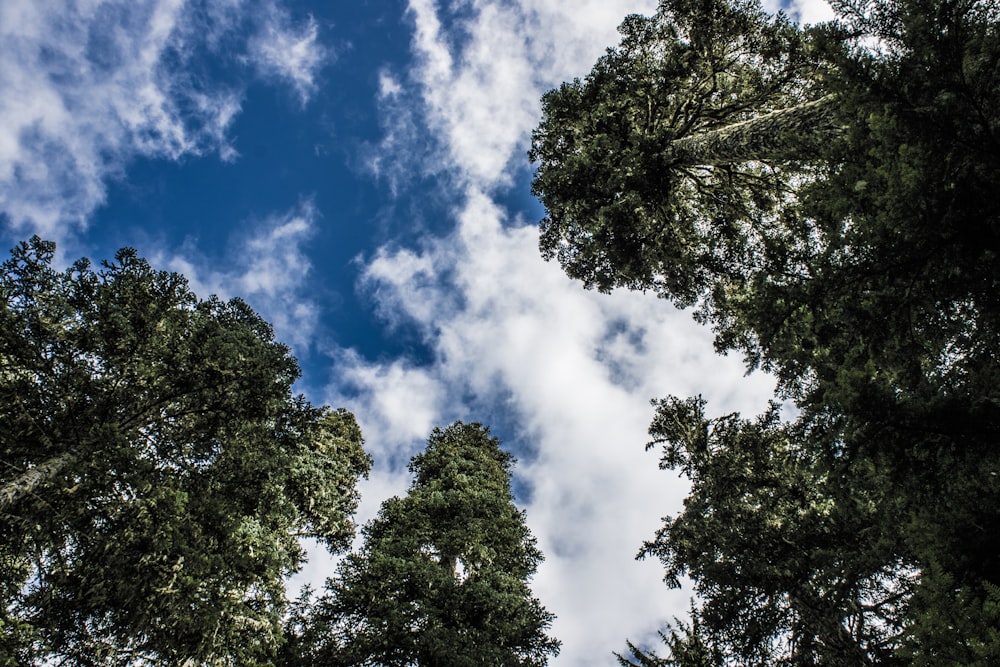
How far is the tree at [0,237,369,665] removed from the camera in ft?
24.4

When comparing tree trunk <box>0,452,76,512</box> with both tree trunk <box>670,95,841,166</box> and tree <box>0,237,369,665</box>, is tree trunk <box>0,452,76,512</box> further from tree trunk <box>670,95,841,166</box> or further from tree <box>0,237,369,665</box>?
tree trunk <box>670,95,841,166</box>

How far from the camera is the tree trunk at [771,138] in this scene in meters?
6.91

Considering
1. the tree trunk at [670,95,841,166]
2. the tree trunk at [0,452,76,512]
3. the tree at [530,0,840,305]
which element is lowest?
the tree trunk at [0,452,76,512]

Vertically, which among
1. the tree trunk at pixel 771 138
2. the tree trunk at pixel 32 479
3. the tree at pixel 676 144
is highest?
the tree at pixel 676 144

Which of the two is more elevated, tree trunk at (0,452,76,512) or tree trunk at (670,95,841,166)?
tree trunk at (670,95,841,166)

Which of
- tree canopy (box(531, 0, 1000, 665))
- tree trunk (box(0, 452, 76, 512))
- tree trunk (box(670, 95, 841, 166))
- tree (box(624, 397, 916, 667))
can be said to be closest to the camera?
tree canopy (box(531, 0, 1000, 665))

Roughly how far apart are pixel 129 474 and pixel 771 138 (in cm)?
1200

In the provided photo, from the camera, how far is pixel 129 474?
7.67 metres

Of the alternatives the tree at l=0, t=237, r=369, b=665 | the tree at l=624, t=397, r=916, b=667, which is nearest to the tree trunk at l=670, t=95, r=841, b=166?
the tree at l=624, t=397, r=916, b=667

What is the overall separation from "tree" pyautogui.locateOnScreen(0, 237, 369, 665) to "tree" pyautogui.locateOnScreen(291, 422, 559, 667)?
6.46 ft

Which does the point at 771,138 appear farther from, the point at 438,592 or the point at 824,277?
the point at 438,592

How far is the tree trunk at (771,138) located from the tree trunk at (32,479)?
11.7 metres

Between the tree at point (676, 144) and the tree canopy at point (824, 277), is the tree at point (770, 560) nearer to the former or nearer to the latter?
the tree canopy at point (824, 277)

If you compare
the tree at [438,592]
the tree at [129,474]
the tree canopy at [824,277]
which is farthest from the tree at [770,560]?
the tree at [129,474]
